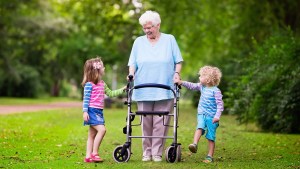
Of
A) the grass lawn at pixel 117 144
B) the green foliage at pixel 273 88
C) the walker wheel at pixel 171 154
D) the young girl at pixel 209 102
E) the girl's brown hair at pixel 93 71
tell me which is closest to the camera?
the grass lawn at pixel 117 144

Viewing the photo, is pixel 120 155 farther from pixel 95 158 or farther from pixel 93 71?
pixel 93 71

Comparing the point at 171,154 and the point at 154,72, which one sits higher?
the point at 154,72

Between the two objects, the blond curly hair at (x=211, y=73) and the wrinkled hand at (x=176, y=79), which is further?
the blond curly hair at (x=211, y=73)

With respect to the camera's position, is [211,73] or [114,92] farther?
[211,73]

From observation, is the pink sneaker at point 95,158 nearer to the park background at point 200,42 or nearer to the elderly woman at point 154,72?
the elderly woman at point 154,72


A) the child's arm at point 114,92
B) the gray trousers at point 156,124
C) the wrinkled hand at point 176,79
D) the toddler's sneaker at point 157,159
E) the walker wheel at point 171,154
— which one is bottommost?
the toddler's sneaker at point 157,159

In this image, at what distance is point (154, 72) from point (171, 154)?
1.16 meters

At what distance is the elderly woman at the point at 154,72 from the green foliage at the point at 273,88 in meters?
6.92

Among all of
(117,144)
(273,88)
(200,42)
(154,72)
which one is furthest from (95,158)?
(200,42)

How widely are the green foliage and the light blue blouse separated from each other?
272 inches

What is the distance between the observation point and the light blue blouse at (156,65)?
8703 mm

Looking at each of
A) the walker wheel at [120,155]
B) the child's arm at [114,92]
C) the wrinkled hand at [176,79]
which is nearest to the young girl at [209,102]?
the wrinkled hand at [176,79]

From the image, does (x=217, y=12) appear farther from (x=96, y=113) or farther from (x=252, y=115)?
(x=96, y=113)

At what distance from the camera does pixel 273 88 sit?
16062 millimetres
